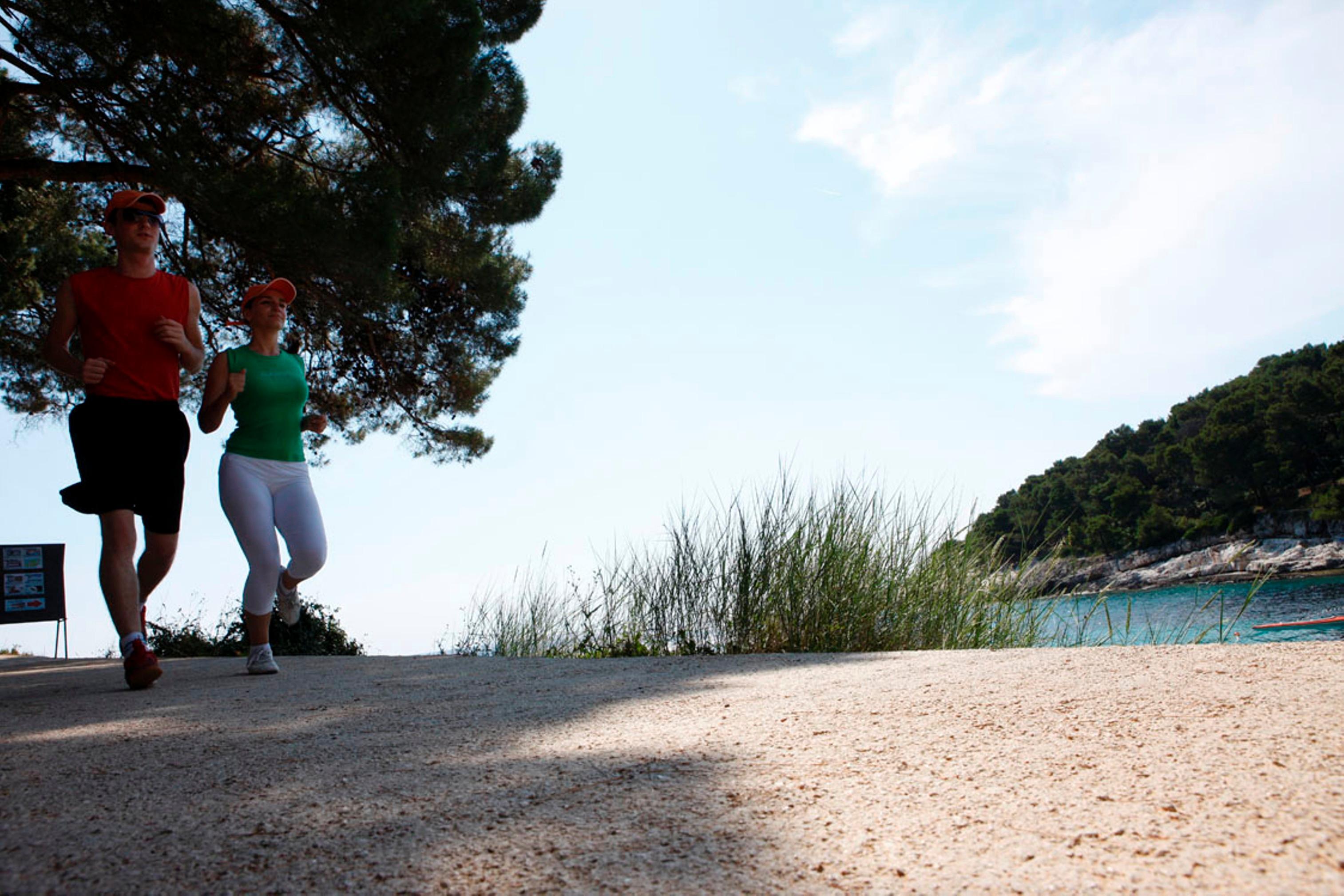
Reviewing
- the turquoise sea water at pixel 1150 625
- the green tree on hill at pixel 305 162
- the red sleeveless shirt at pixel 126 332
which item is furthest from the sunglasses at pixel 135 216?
the turquoise sea water at pixel 1150 625

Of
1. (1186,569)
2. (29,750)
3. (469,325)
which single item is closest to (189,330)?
(29,750)

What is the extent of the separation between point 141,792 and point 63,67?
7817mm

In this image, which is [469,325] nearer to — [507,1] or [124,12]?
[507,1]

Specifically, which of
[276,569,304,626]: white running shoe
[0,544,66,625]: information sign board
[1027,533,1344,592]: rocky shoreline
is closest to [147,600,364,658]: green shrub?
[0,544,66,625]: information sign board

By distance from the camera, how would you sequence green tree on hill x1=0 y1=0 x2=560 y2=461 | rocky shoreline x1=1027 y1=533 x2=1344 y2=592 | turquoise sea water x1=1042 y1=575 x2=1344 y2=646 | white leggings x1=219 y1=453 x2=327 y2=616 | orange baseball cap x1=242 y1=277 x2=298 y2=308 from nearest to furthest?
white leggings x1=219 y1=453 x2=327 y2=616 < orange baseball cap x1=242 y1=277 x2=298 y2=308 < turquoise sea water x1=1042 y1=575 x2=1344 y2=646 < green tree on hill x1=0 y1=0 x2=560 y2=461 < rocky shoreline x1=1027 y1=533 x2=1344 y2=592

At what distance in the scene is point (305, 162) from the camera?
25.6 feet

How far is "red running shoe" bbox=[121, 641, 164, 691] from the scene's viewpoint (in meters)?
3.75

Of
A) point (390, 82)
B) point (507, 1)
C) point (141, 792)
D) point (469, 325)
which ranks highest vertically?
point (507, 1)

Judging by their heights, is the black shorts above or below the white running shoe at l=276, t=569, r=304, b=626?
above

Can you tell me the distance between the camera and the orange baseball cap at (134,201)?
12.5ft

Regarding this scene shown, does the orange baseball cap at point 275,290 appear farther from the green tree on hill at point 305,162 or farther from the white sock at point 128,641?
the green tree on hill at point 305,162

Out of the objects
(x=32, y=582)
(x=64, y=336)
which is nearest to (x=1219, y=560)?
(x=32, y=582)

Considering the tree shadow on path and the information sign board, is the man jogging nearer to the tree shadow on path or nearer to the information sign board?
the tree shadow on path

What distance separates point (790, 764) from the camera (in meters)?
1.77
